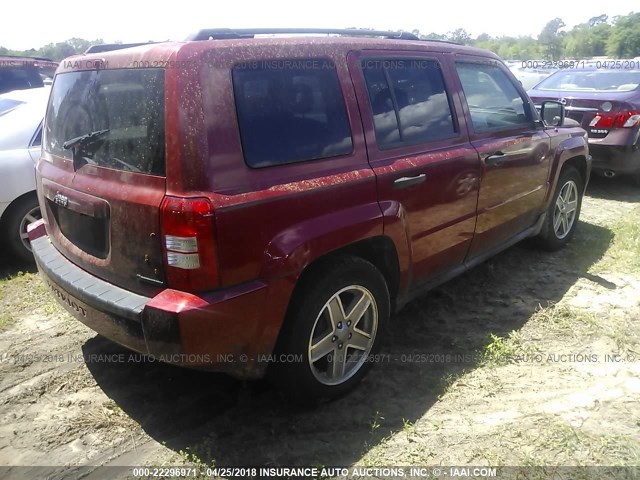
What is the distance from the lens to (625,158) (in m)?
6.33

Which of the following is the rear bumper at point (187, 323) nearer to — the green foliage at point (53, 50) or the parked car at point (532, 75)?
the parked car at point (532, 75)

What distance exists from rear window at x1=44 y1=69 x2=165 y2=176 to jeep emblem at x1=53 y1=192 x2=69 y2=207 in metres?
0.21

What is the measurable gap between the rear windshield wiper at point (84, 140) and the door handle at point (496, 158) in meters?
2.38

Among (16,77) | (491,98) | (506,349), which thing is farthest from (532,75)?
(16,77)

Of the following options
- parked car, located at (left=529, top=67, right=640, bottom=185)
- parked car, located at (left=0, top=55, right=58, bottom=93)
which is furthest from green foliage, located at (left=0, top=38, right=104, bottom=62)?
parked car, located at (left=529, top=67, right=640, bottom=185)

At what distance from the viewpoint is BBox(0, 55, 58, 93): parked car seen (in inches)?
377

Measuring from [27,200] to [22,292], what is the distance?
87 cm

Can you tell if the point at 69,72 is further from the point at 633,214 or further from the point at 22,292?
the point at 633,214

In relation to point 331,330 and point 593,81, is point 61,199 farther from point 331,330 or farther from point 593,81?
point 593,81

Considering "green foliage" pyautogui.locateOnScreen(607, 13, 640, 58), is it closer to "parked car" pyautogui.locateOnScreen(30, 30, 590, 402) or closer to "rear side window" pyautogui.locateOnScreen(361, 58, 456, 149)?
"rear side window" pyautogui.locateOnScreen(361, 58, 456, 149)

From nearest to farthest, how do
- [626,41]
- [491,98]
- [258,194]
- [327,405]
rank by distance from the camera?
[258,194]
[327,405]
[491,98]
[626,41]

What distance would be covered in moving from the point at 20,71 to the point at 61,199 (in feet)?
29.2

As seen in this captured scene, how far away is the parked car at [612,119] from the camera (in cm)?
628

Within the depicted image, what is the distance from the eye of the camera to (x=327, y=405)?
2.77 m
